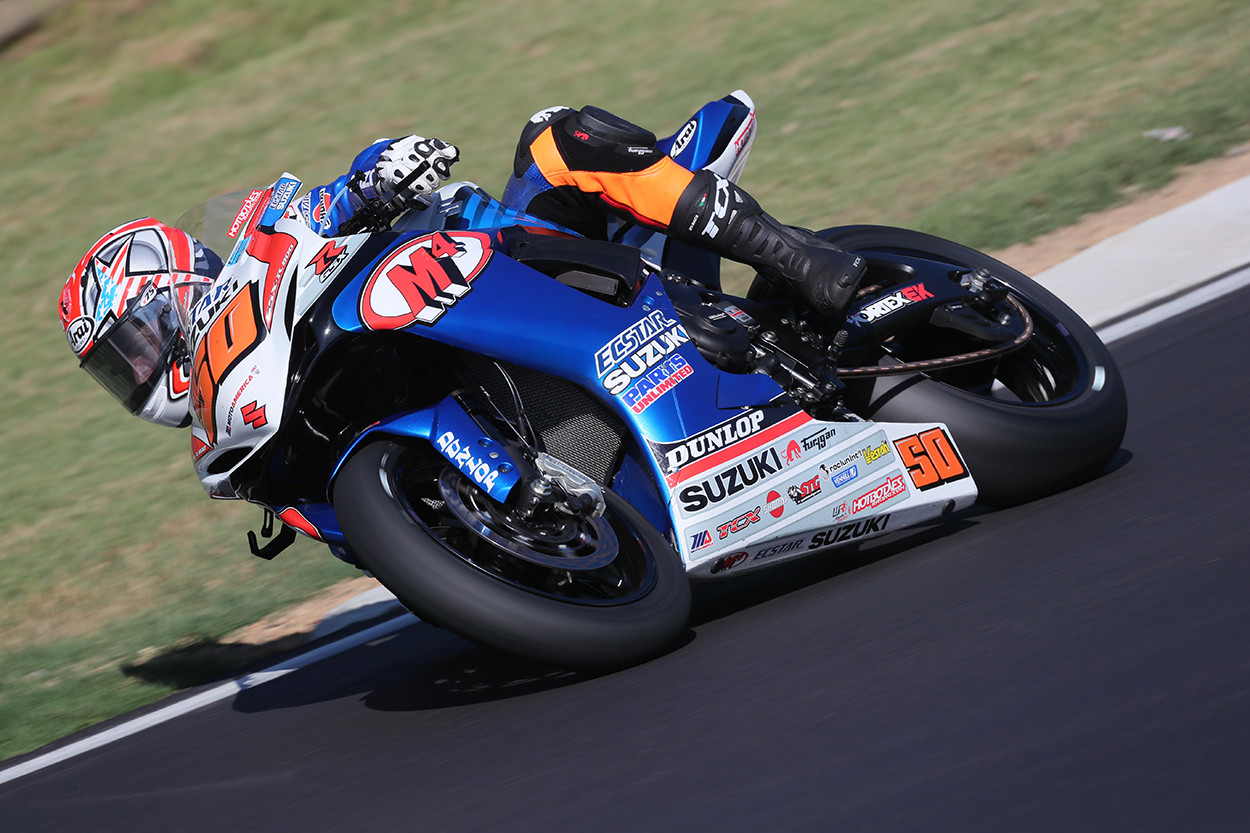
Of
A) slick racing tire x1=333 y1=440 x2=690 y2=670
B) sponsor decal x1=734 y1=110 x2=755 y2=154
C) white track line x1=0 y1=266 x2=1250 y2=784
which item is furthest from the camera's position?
sponsor decal x1=734 y1=110 x2=755 y2=154

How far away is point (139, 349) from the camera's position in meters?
3.93

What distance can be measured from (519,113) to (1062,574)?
9.91 metres

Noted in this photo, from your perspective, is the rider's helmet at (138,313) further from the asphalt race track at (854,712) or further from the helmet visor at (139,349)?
the asphalt race track at (854,712)

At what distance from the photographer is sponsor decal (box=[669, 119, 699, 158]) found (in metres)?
4.60

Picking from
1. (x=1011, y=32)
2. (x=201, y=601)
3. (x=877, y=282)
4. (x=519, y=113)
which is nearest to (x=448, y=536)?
(x=877, y=282)

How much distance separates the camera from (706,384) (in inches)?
149

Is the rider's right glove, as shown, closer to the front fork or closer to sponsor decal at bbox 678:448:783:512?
the front fork

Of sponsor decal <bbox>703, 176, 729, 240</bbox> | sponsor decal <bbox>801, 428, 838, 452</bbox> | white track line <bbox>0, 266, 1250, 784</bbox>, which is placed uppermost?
sponsor decal <bbox>703, 176, 729, 240</bbox>

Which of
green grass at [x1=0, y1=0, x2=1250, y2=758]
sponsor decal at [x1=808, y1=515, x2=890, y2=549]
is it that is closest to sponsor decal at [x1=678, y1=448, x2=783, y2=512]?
sponsor decal at [x1=808, y1=515, x2=890, y2=549]

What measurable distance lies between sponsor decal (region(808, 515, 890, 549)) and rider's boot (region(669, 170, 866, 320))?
61 centimetres

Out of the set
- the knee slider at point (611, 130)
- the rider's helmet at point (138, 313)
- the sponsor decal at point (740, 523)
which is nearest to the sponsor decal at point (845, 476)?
the sponsor decal at point (740, 523)

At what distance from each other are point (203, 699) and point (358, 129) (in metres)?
9.97

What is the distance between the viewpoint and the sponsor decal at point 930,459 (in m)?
3.95

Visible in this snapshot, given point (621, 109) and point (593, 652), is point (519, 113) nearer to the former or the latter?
point (621, 109)
